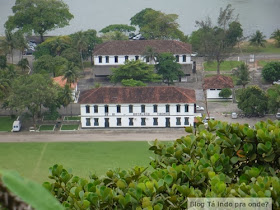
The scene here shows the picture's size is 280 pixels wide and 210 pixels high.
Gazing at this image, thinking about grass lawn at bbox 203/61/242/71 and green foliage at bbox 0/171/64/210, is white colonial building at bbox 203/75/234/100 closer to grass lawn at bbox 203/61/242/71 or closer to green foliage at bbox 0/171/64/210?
grass lawn at bbox 203/61/242/71

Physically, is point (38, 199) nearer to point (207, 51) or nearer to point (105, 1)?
point (207, 51)

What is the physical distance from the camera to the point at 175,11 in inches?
A: 2217

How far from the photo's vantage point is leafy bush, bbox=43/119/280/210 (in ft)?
17.9

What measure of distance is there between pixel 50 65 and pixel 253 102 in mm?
13780

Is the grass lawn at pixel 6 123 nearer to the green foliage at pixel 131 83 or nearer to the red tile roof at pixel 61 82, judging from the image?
the red tile roof at pixel 61 82

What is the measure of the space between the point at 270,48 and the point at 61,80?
18.1 m

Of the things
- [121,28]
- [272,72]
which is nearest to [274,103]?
[272,72]

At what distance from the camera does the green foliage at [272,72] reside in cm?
3609

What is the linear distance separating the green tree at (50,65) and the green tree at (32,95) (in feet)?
20.9

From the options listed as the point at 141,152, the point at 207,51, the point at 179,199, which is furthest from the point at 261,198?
the point at 207,51

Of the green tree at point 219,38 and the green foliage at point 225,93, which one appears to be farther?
the green tree at point 219,38

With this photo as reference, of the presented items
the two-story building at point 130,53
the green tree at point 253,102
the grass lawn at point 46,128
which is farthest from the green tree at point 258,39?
the grass lawn at point 46,128

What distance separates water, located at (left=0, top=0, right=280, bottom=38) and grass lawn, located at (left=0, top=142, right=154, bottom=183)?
23721 mm

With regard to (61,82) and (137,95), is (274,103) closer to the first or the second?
(137,95)
